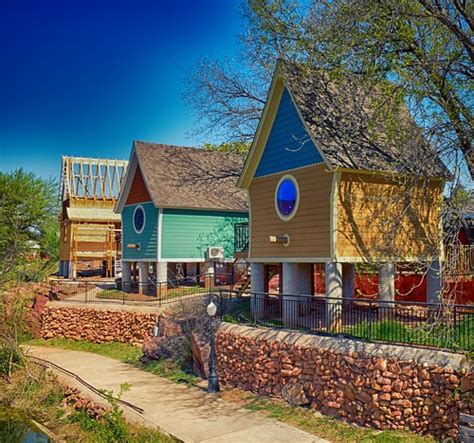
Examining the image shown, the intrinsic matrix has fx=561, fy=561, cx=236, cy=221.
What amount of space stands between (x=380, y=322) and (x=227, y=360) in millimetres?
4966

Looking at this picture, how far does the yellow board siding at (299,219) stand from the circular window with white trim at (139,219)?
10436 millimetres

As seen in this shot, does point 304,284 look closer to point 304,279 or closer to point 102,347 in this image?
point 304,279

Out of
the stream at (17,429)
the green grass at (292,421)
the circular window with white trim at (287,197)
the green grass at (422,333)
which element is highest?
the circular window with white trim at (287,197)

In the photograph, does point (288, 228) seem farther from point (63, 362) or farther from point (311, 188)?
point (63, 362)

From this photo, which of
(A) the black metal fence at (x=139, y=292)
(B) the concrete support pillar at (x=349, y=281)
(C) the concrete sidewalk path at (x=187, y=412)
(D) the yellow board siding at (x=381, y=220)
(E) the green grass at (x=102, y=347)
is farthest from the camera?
(A) the black metal fence at (x=139, y=292)

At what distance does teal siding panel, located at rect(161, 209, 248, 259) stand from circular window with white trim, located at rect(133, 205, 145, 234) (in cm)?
184

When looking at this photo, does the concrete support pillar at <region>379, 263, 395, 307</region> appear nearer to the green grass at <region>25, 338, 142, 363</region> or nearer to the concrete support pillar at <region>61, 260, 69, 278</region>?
the green grass at <region>25, 338, 142, 363</region>

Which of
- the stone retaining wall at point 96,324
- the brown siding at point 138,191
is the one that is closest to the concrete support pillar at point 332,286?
the stone retaining wall at point 96,324

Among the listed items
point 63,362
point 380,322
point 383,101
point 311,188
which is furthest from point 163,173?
point 380,322

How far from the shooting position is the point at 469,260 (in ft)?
64.7

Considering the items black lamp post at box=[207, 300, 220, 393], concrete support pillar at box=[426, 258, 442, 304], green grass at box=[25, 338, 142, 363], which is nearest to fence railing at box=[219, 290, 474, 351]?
concrete support pillar at box=[426, 258, 442, 304]

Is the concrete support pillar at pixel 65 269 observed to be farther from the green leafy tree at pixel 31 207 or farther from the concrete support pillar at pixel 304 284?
the concrete support pillar at pixel 304 284

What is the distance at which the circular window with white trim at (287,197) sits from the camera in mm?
17391

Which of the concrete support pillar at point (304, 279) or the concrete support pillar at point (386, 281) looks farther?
the concrete support pillar at point (304, 279)
